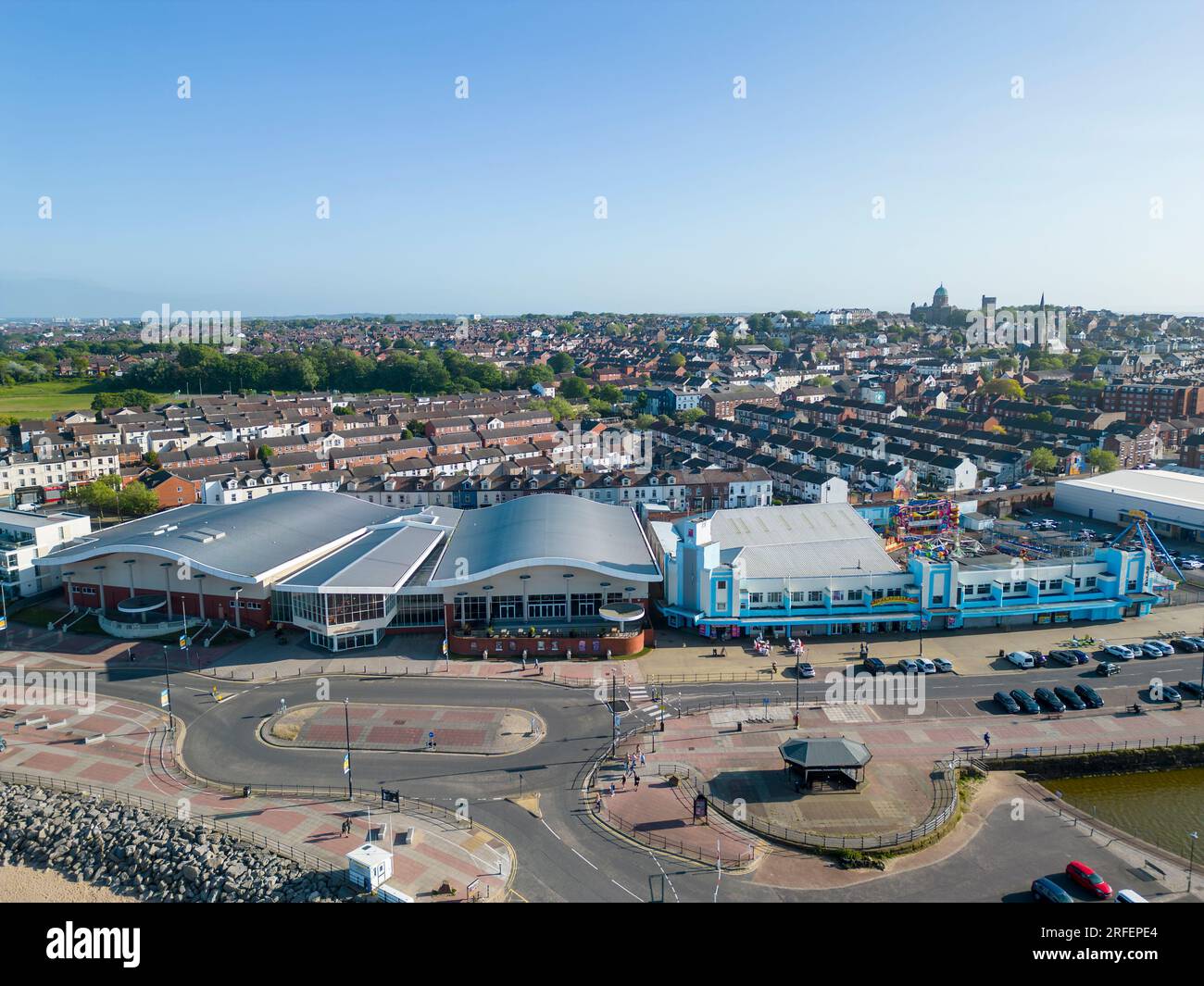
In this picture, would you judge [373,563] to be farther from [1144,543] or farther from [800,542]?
[1144,543]

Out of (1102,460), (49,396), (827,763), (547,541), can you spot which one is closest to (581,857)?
(827,763)

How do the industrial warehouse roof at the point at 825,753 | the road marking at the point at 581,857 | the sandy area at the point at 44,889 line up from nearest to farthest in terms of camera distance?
1. the road marking at the point at 581,857
2. the sandy area at the point at 44,889
3. the industrial warehouse roof at the point at 825,753

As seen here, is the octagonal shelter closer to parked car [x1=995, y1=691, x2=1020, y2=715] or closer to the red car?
the red car

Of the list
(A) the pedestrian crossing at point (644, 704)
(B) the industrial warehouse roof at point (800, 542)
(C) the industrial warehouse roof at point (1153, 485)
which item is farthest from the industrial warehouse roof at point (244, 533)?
(C) the industrial warehouse roof at point (1153, 485)

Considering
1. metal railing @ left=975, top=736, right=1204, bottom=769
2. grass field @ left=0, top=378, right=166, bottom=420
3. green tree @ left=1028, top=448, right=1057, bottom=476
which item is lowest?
metal railing @ left=975, top=736, right=1204, bottom=769

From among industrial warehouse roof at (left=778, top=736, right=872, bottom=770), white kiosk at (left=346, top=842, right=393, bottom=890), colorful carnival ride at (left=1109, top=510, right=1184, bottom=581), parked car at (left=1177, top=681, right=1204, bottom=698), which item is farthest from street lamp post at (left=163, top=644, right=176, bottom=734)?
colorful carnival ride at (left=1109, top=510, right=1184, bottom=581)

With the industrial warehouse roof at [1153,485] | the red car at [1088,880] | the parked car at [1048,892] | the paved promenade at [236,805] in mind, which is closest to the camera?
the parked car at [1048,892]

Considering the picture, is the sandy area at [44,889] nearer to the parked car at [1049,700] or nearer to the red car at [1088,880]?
the red car at [1088,880]
